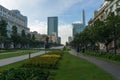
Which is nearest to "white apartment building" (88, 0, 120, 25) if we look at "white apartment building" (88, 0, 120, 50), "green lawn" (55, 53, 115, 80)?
"white apartment building" (88, 0, 120, 50)

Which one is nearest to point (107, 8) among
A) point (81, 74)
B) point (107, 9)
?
point (107, 9)

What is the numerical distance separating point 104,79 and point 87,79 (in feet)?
3.72

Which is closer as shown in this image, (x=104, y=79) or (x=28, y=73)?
(x=28, y=73)

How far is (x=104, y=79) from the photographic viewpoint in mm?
15164

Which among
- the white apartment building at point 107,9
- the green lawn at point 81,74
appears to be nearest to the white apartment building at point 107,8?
the white apartment building at point 107,9

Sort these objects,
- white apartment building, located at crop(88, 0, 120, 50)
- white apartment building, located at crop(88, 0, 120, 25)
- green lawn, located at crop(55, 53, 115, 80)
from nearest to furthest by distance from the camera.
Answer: green lawn, located at crop(55, 53, 115, 80) → white apartment building, located at crop(88, 0, 120, 25) → white apartment building, located at crop(88, 0, 120, 50)

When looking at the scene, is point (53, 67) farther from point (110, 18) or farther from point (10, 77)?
point (110, 18)

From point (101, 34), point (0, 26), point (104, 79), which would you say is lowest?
point (104, 79)

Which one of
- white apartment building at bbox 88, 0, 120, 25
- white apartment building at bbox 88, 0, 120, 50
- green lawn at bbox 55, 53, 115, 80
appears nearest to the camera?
green lawn at bbox 55, 53, 115, 80

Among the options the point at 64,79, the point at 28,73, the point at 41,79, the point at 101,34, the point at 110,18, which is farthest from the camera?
the point at 101,34

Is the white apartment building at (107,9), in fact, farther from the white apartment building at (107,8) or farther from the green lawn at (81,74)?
the green lawn at (81,74)

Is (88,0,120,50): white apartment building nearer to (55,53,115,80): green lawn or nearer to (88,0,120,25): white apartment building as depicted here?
(88,0,120,25): white apartment building

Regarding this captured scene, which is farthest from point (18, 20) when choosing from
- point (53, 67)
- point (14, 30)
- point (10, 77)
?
point (10, 77)

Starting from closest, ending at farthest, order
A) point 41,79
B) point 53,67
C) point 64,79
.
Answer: point 41,79, point 64,79, point 53,67
